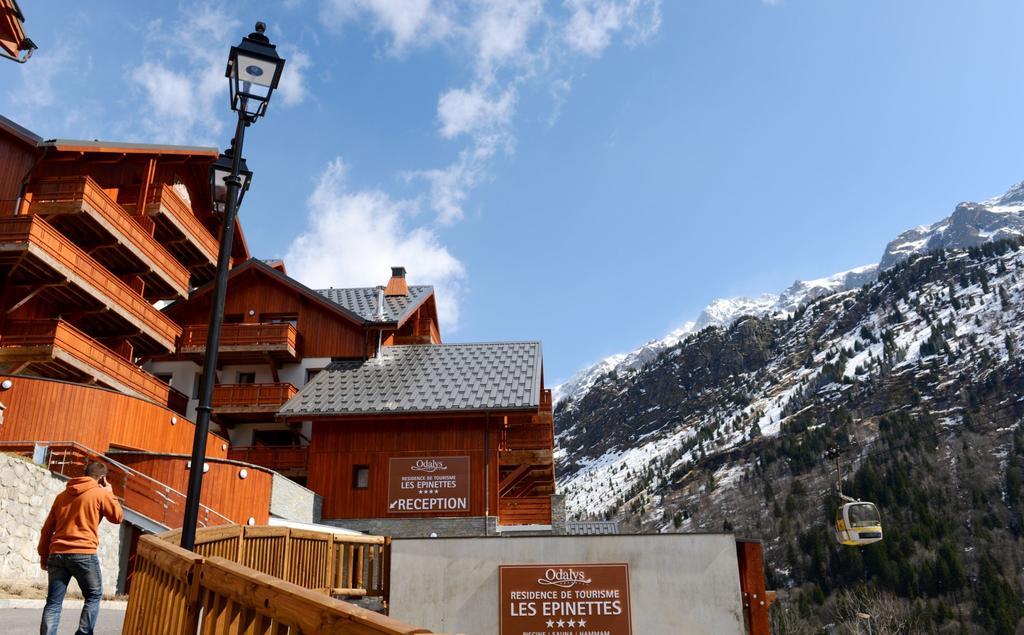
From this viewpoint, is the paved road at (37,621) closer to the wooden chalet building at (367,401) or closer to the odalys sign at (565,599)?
the odalys sign at (565,599)

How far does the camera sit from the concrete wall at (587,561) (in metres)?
16.1

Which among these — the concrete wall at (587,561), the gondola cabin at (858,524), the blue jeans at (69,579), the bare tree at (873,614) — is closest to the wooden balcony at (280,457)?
the concrete wall at (587,561)

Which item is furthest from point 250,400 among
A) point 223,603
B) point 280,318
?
point 223,603

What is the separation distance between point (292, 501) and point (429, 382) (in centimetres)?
669

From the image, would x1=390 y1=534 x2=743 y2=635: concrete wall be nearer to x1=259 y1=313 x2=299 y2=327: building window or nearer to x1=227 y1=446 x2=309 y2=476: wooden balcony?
x1=227 y1=446 x2=309 y2=476: wooden balcony

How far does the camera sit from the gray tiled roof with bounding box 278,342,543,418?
27328 millimetres

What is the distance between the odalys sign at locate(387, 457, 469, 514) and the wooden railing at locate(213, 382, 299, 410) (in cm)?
564

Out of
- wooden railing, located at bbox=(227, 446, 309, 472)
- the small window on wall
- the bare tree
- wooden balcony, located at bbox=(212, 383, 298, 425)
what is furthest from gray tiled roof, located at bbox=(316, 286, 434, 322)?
the bare tree

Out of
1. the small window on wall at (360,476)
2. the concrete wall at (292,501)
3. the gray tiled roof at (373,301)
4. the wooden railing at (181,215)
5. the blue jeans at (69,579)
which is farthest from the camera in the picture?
the gray tiled roof at (373,301)

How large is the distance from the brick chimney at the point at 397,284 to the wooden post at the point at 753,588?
73.4 ft

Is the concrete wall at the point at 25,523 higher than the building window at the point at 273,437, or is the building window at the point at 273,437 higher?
the building window at the point at 273,437

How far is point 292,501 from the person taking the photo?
2442 centimetres

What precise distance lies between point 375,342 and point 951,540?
119674 mm

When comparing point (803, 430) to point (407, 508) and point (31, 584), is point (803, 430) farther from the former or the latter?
point (31, 584)
